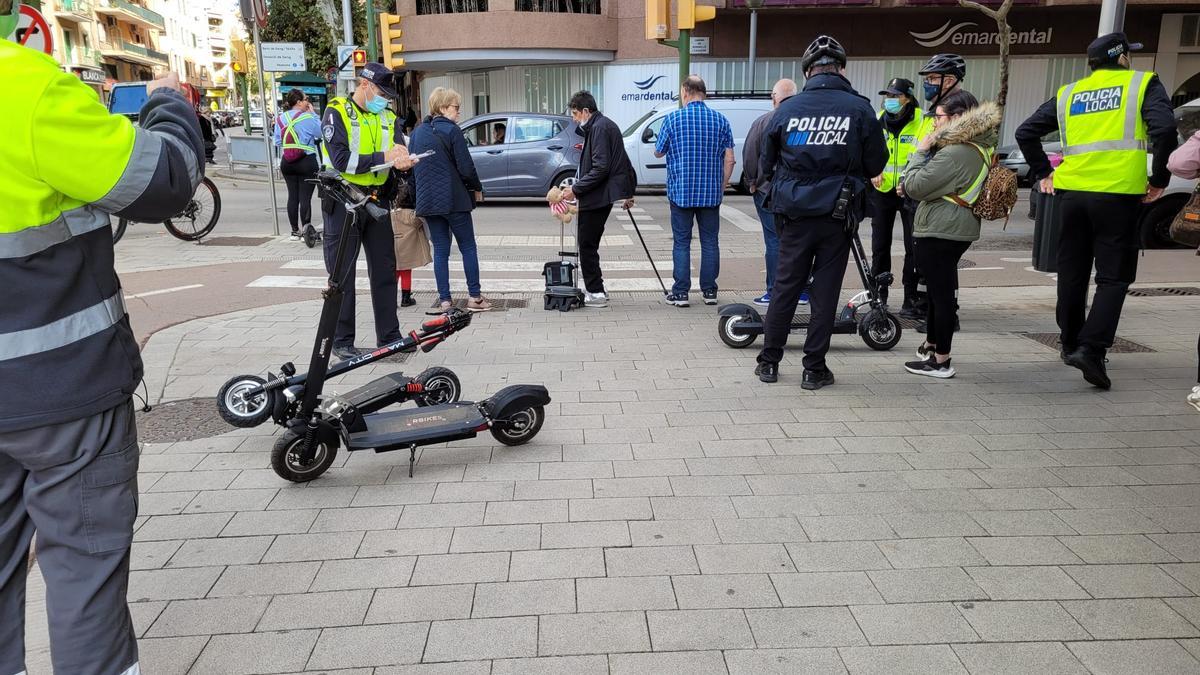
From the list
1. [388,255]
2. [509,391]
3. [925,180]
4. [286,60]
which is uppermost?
[286,60]

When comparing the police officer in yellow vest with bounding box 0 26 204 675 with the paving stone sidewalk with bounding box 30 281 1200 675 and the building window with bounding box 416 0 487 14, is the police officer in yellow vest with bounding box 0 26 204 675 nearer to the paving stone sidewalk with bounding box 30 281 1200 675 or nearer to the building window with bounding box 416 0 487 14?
the paving stone sidewalk with bounding box 30 281 1200 675

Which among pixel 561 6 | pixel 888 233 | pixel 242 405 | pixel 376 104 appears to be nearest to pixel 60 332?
pixel 242 405

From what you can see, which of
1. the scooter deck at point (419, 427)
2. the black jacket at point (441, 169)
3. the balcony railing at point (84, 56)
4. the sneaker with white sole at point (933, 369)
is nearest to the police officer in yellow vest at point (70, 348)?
the scooter deck at point (419, 427)

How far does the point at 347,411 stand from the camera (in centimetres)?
414

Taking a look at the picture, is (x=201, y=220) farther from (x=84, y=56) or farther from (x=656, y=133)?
(x=84, y=56)

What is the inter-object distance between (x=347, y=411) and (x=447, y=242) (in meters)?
4.05

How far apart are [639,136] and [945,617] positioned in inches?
620

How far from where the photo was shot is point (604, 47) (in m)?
26.9

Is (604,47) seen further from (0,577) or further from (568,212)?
(0,577)

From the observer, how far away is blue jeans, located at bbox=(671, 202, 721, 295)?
8055 millimetres

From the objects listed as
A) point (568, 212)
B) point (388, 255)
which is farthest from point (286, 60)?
point (388, 255)

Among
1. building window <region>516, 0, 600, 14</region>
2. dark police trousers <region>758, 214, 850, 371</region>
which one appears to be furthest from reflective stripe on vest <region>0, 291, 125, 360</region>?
building window <region>516, 0, 600, 14</region>

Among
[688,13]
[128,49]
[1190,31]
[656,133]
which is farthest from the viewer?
[128,49]

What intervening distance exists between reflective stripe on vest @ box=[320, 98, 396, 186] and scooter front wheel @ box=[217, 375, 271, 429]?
1795mm
